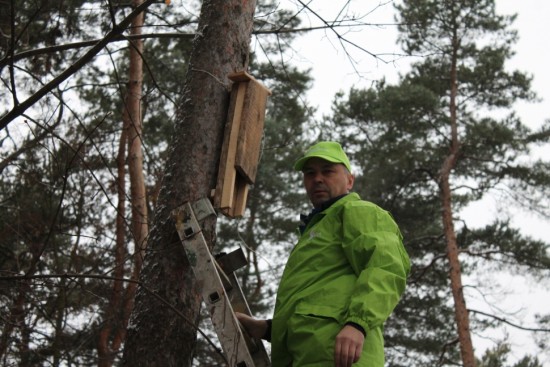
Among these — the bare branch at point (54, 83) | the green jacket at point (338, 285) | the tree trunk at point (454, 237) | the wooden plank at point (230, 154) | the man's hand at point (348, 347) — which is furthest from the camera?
the tree trunk at point (454, 237)

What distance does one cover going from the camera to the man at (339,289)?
250cm

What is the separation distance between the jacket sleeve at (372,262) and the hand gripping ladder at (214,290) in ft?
1.60

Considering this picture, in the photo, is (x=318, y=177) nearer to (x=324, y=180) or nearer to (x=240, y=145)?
(x=324, y=180)

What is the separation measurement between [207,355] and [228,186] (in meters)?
12.7

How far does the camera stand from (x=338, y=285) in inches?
106

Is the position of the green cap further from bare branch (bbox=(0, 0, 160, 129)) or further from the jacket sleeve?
bare branch (bbox=(0, 0, 160, 129))

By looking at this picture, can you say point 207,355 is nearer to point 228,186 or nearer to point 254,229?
point 254,229

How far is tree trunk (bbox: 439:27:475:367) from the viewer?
12312mm

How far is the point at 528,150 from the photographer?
45.9 ft

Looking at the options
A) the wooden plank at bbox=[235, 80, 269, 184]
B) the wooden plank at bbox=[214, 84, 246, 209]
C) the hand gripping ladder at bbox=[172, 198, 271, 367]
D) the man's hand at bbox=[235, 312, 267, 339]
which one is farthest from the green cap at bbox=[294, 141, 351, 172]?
the man's hand at bbox=[235, 312, 267, 339]

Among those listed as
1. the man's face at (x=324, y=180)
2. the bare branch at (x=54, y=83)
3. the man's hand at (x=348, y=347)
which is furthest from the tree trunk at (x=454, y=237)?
the bare branch at (x=54, y=83)

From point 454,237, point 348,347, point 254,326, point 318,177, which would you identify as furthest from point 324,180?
point 454,237

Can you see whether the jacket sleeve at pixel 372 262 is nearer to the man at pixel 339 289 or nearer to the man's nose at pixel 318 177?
the man at pixel 339 289

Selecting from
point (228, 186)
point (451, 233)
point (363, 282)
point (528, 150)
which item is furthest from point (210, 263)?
point (528, 150)
